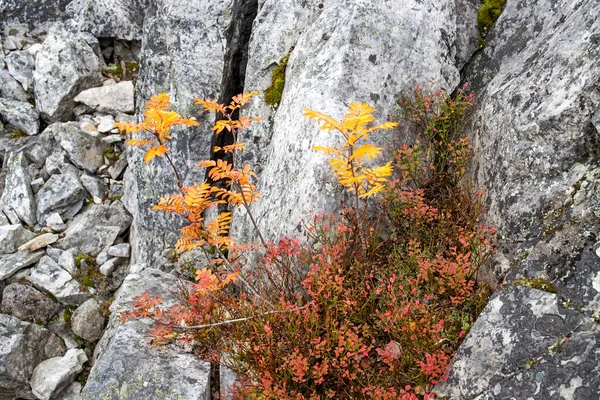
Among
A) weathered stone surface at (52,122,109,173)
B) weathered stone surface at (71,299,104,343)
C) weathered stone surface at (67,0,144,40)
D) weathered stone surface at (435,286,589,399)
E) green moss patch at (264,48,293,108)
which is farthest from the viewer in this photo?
weathered stone surface at (67,0,144,40)

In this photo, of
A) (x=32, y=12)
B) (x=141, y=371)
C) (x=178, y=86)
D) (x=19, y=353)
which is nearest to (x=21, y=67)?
(x=32, y=12)

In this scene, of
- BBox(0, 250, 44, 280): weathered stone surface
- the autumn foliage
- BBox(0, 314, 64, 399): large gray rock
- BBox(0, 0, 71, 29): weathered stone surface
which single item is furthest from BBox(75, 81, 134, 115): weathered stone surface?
the autumn foliage

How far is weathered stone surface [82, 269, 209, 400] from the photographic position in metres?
5.21

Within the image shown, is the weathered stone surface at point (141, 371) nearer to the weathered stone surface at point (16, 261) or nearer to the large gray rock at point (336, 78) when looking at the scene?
the large gray rock at point (336, 78)

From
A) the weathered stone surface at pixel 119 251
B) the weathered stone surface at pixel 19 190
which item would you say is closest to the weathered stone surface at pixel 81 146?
the weathered stone surface at pixel 19 190

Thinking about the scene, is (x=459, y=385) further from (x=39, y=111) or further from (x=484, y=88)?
(x=39, y=111)

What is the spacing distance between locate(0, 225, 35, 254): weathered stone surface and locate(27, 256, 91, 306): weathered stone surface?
2.23ft

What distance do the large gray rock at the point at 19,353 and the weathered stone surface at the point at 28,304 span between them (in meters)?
0.34

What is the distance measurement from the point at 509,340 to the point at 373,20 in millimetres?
4202

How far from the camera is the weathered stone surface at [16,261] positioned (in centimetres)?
860

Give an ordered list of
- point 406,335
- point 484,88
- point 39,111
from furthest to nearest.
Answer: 1. point 39,111
2. point 484,88
3. point 406,335

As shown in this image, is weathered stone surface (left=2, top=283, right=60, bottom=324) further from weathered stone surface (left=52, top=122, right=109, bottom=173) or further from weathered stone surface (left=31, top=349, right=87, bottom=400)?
weathered stone surface (left=52, top=122, right=109, bottom=173)

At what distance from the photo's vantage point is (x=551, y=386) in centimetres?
371

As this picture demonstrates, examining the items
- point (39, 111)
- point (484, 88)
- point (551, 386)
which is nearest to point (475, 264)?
point (551, 386)
